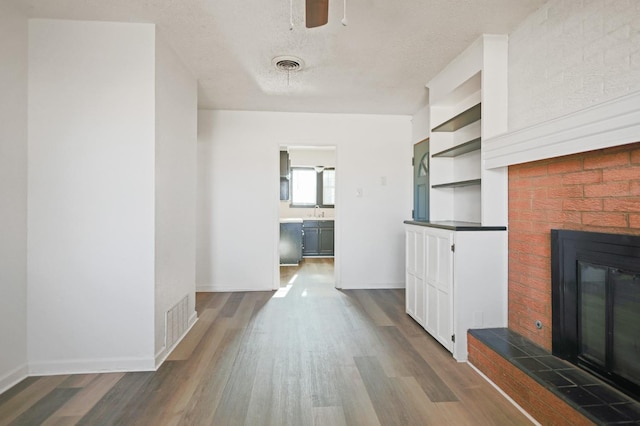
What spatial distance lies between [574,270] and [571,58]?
4.12 ft

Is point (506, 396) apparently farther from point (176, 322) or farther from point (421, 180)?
point (421, 180)

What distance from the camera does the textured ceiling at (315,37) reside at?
216cm

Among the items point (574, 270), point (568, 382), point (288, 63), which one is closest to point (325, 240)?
point (288, 63)

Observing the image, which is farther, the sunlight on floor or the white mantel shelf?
the sunlight on floor

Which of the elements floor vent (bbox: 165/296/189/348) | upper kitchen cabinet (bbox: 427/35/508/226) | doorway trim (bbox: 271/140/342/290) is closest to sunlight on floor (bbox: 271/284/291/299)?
doorway trim (bbox: 271/140/342/290)

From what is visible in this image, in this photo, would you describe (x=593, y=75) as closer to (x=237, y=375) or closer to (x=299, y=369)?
(x=299, y=369)

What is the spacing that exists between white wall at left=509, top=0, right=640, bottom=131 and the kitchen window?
17.8 feet

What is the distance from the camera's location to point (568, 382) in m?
1.71

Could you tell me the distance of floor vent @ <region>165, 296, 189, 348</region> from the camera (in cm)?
263

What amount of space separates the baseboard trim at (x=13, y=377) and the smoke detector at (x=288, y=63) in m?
2.98

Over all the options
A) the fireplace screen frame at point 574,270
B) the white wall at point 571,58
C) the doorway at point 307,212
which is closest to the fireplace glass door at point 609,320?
the fireplace screen frame at point 574,270

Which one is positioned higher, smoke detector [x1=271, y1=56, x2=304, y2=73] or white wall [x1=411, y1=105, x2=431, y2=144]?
smoke detector [x1=271, y1=56, x2=304, y2=73]

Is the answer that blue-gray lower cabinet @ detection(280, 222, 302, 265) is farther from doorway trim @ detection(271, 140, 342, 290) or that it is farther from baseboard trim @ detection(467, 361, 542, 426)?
baseboard trim @ detection(467, 361, 542, 426)

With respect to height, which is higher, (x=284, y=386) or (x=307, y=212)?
(x=307, y=212)
